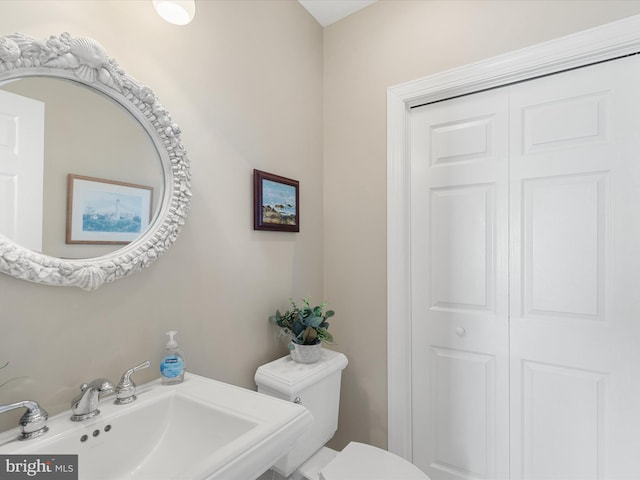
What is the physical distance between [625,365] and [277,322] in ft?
4.22

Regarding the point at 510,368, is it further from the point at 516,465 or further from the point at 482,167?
the point at 482,167

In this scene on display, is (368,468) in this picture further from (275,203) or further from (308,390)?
(275,203)

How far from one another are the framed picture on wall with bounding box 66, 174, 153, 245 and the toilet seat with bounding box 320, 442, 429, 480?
106 cm

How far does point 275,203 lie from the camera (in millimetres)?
1536

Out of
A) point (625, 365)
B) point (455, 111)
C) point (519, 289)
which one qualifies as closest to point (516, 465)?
point (625, 365)

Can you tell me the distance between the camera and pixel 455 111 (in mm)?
1551

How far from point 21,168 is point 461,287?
61.6 inches

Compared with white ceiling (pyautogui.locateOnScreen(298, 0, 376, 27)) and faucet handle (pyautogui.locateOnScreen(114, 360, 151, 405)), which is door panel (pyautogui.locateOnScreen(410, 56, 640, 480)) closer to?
white ceiling (pyautogui.locateOnScreen(298, 0, 376, 27))

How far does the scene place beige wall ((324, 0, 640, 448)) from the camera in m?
1.52

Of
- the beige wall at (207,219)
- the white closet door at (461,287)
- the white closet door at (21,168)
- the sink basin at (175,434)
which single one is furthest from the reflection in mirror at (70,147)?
the white closet door at (461,287)

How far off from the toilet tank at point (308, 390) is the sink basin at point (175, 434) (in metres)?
0.30

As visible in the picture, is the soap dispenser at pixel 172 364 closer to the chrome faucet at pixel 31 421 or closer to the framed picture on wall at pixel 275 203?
the chrome faucet at pixel 31 421

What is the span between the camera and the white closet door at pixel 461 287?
1.44 m

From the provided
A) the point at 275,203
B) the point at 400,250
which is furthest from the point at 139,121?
the point at 400,250
